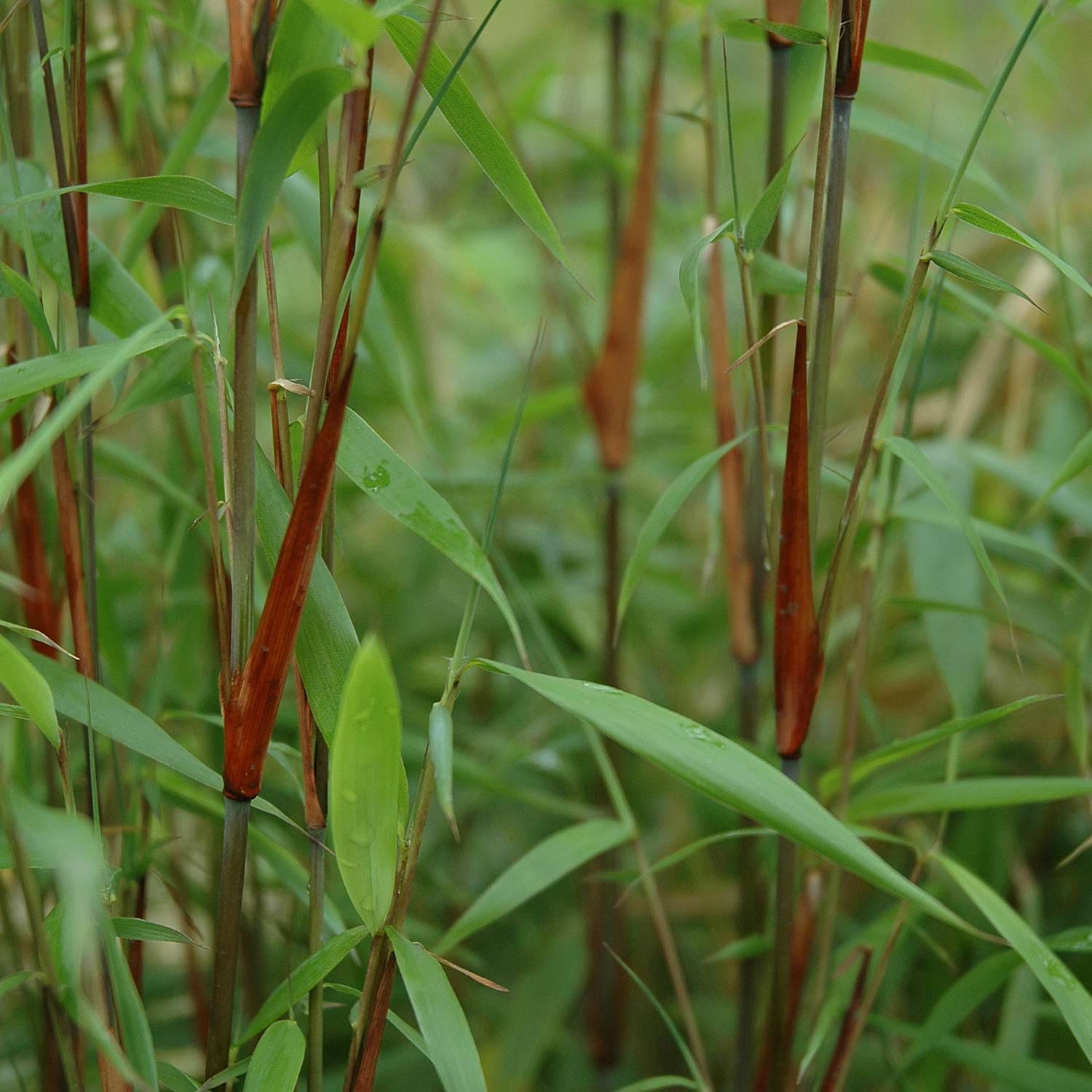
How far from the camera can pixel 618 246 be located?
68cm

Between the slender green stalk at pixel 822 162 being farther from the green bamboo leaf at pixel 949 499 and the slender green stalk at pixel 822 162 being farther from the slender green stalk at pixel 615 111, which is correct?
the slender green stalk at pixel 615 111

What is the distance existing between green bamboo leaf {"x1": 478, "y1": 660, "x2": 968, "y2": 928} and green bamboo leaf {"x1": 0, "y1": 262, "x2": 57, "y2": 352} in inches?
7.0

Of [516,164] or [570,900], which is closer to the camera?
[516,164]

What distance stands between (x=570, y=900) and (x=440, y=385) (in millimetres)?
618

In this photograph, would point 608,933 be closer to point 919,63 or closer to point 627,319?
point 627,319

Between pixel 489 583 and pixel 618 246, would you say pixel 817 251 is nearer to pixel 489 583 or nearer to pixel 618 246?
pixel 489 583

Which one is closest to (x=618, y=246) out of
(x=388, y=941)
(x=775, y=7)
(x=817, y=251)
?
(x=775, y=7)

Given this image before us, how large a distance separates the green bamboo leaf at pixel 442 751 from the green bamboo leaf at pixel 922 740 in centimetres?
16

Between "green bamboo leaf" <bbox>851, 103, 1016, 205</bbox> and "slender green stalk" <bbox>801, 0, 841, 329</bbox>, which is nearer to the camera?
"slender green stalk" <bbox>801, 0, 841, 329</bbox>

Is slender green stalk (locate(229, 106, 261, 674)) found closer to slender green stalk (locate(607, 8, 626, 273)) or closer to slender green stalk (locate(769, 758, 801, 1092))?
slender green stalk (locate(769, 758, 801, 1092))

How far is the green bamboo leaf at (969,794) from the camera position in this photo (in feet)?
1.28

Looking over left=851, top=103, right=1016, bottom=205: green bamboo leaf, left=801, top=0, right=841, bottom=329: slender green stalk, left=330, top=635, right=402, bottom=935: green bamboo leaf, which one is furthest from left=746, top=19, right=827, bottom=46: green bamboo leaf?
left=330, top=635, right=402, bottom=935: green bamboo leaf

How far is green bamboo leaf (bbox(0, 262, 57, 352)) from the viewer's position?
12.8 inches

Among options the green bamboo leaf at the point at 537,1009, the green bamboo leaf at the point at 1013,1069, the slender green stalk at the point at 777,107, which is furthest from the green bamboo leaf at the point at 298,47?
the green bamboo leaf at the point at 537,1009
